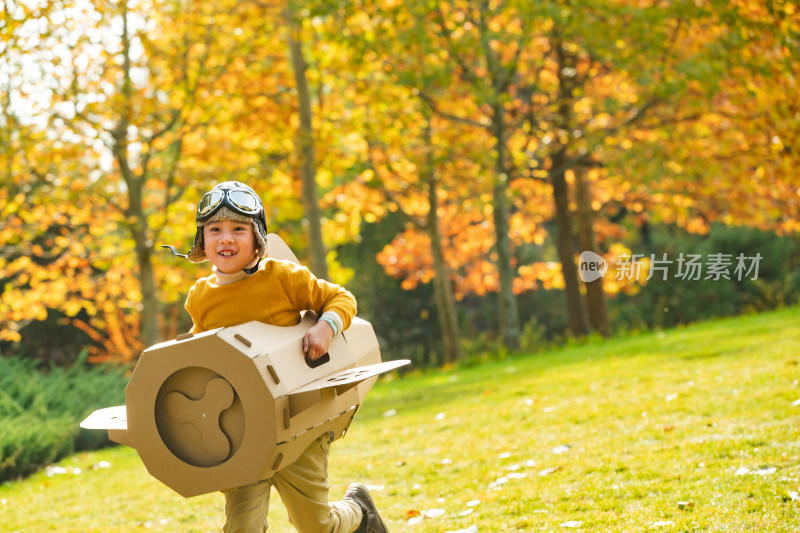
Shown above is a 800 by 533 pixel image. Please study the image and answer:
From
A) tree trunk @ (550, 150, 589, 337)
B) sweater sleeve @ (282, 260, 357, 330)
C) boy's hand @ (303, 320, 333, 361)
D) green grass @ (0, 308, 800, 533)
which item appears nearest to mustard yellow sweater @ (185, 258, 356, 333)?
sweater sleeve @ (282, 260, 357, 330)

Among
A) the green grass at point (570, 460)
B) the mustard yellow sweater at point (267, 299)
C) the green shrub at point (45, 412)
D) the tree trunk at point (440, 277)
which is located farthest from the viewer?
the tree trunk at point (440, 277)

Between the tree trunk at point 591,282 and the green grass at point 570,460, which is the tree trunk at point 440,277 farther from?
the green grass at point 570,460

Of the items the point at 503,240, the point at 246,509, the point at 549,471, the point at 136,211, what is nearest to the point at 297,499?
the point at 246,509

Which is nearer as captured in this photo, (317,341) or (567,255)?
(317,341)

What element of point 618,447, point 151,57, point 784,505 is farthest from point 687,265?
point 784,505

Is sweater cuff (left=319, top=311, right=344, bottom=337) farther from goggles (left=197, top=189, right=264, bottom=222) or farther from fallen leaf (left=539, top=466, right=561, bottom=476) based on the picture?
fallen leaf (left=539, top=466, right=561, bottom=476)

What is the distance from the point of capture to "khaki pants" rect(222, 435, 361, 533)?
349 centimetres

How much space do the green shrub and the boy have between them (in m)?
5.02

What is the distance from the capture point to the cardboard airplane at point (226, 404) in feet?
10.4

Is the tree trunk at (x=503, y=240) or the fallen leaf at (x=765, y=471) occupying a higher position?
the tree trunk at (x=503, y=240)

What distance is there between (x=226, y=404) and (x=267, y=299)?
514mm

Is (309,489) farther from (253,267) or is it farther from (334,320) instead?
(253,267)

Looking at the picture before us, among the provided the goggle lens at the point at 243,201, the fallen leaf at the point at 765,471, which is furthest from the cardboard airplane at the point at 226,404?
the fallen leaf at the point at 765,471

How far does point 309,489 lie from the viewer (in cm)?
362
